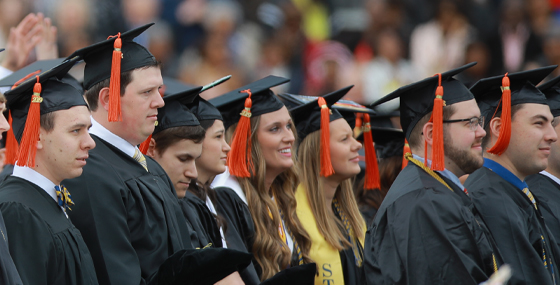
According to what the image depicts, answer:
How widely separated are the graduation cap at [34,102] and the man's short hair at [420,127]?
6.14 ft

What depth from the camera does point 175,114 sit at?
162 inches

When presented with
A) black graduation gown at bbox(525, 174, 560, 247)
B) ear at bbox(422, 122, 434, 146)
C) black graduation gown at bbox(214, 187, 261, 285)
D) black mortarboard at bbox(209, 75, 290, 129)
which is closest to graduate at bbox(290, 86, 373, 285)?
black mortarboard at bbox(209, 75, 290, 129)

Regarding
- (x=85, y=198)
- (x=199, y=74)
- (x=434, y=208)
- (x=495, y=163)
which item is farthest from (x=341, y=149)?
(x=199, y=74)

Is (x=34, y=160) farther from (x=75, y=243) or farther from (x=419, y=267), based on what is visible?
(x=419, y=267)

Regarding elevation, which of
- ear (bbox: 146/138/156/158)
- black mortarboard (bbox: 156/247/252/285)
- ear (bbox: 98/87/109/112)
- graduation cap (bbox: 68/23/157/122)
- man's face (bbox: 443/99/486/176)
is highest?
graduation cap (bbox: 68/23/157/122)

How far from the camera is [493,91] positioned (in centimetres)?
461

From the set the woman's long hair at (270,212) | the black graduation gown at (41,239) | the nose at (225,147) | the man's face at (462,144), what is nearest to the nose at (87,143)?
A: the black graduation gown at (41,239)

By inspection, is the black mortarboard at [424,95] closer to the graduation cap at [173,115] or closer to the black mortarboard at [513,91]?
the black mortarboard at [513,91]

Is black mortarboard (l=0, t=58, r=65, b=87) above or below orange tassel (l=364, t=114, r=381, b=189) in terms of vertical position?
above

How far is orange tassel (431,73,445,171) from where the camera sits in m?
3.73

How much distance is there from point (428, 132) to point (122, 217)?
1777 mm

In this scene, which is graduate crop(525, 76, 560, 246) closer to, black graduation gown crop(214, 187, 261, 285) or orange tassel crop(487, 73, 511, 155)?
orange tassel crop(487, 73, 511, 155)

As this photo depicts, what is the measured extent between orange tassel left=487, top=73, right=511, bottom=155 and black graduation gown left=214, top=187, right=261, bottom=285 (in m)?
1.65

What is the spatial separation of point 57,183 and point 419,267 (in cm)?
175
